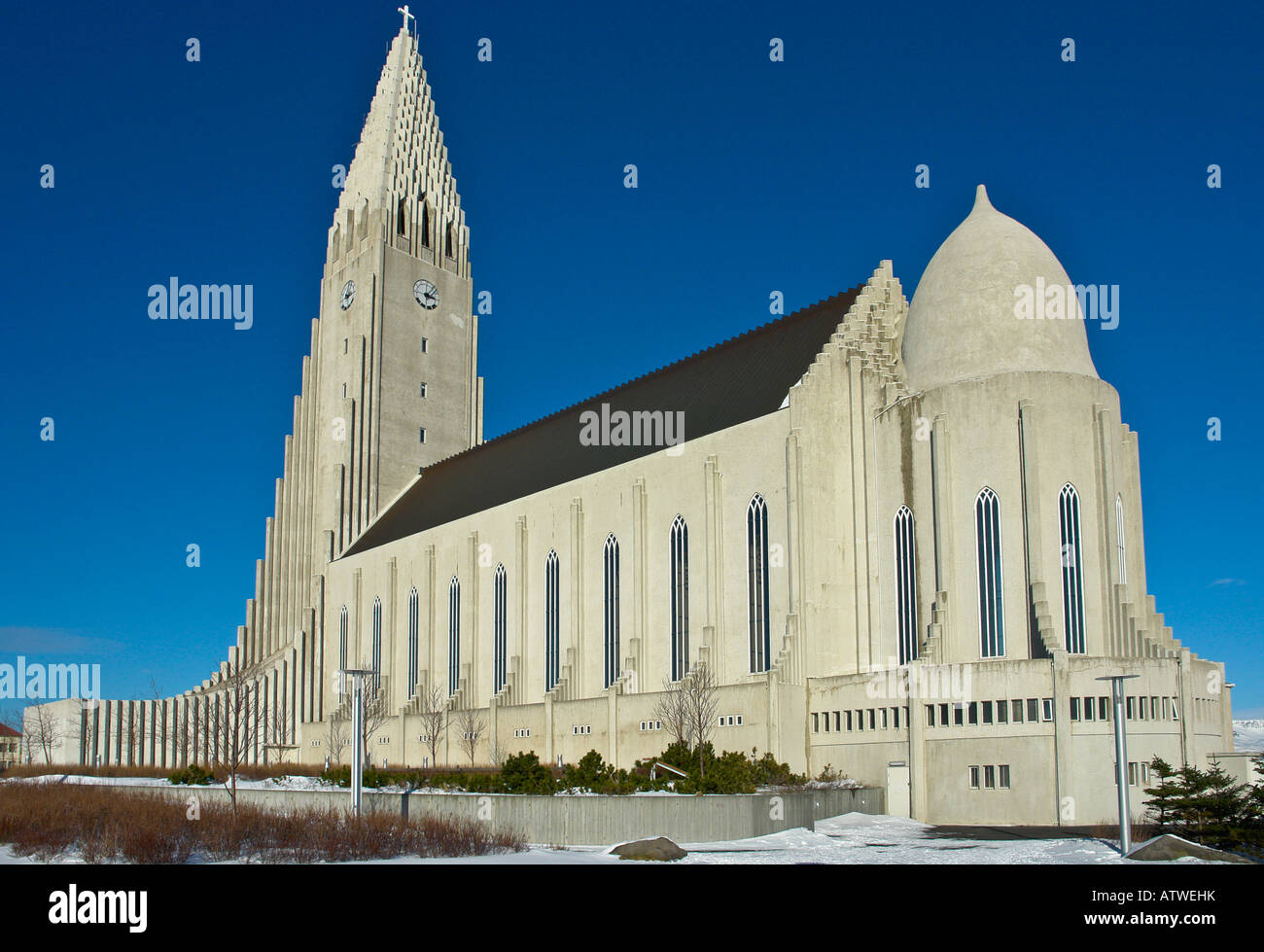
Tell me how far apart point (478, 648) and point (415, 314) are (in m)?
27.1

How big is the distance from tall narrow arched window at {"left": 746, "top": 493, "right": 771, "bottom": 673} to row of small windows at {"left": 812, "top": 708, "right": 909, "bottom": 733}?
364 centimetres

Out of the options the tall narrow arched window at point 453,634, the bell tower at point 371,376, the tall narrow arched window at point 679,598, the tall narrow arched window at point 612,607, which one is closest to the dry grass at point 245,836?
the tall narrow arched window at point 679,598

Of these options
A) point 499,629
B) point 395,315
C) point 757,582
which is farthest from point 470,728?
point 395,315

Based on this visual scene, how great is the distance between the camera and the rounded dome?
43.8m

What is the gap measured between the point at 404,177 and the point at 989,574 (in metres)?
54.1

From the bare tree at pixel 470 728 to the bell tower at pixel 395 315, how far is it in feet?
73.4

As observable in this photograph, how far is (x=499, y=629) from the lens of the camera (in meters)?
60.0

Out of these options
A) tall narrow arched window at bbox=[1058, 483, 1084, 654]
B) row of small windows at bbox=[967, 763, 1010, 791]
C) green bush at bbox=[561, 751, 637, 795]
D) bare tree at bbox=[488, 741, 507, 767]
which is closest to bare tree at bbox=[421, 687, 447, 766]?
bare tree at bbox=[488, 741, 507, 767]

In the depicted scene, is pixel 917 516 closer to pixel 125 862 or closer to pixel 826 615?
pixel 826 615

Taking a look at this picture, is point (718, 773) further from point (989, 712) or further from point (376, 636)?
point (376, 636)

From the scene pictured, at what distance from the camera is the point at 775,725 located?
4006 centimetres

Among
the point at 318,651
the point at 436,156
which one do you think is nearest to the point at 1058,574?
the point at 318,651

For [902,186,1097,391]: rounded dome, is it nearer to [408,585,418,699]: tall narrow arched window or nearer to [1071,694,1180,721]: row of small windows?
[1071,694,1180,721]: row of small windows

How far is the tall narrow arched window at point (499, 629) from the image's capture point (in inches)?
2341
